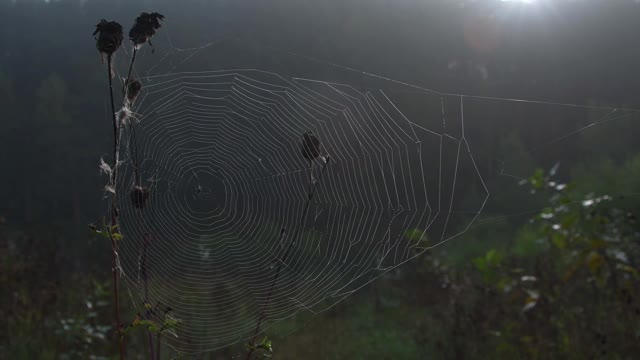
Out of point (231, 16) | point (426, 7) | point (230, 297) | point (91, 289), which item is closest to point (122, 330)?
point (230, 297)

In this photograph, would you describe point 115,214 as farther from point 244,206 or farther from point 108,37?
point 244,206

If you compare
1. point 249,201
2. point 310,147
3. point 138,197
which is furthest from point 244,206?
point 138,197

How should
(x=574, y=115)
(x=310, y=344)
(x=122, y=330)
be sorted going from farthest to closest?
(x=574, y=115) → (x=310, y=344) → (x=122, y=330)

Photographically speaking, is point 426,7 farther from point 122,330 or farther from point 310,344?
point 122,330

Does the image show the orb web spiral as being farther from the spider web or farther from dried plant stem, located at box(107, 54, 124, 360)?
dried plant stem, located at box(107, 54, 124, 360)

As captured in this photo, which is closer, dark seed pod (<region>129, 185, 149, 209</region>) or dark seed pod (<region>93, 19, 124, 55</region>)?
dark seed pod (<region>93, 19, 124, 55</region>)

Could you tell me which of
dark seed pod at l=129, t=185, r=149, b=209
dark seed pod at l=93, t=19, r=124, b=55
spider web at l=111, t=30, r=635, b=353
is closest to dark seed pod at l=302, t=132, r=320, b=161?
spider web at l=111, t=30, r=635, b=353
